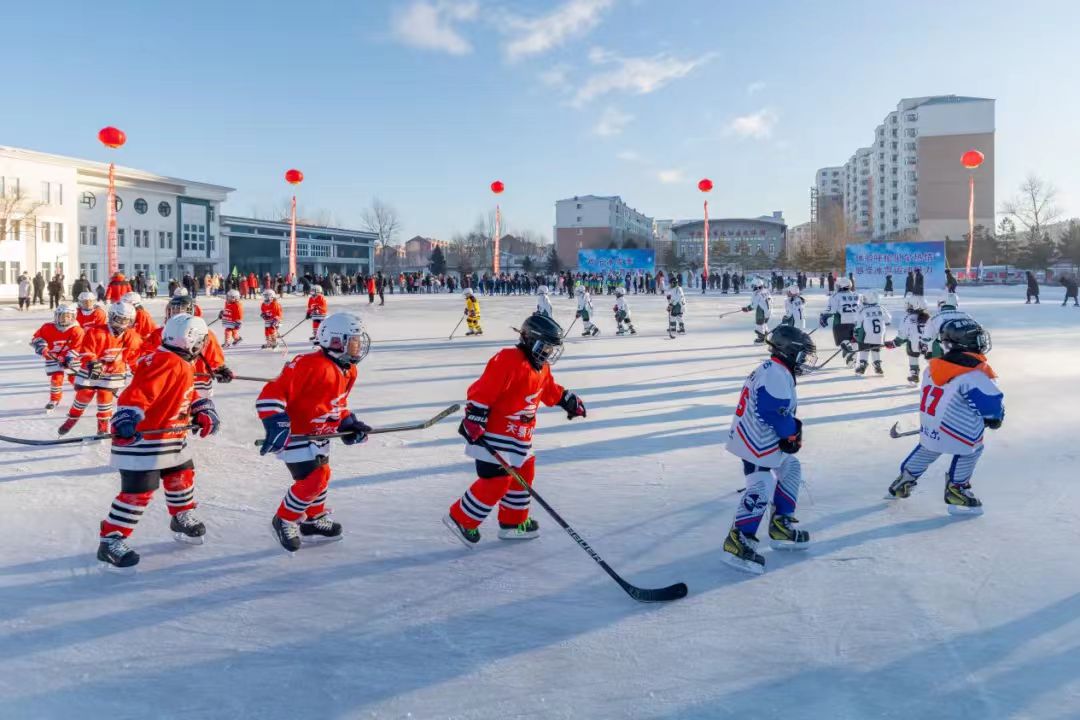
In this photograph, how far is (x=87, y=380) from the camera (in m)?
7.17

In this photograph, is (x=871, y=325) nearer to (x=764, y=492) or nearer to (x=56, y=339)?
(x=764, y=492)

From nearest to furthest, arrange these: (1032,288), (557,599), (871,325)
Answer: (557,599) → (871,325) → (1032,288)

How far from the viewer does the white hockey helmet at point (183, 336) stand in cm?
416

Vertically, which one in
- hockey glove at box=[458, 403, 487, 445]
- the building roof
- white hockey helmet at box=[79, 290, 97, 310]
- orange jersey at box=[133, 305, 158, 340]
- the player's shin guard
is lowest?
the player's shin guard

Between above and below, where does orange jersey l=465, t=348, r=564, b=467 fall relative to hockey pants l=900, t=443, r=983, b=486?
above

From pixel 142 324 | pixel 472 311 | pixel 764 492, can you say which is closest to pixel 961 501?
pixel 764 492

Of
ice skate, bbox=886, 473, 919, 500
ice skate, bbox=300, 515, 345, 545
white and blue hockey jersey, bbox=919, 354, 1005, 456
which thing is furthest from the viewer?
ice skate, bbox=886, 473, 919, 500

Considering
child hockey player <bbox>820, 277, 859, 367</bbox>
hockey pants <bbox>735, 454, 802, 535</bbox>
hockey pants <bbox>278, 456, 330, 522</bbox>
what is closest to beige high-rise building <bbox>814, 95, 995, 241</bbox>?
child hockey player <bbox>820, 277, 859, 367</bbox>

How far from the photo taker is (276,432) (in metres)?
3.78

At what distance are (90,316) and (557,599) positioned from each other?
7213 millimetres

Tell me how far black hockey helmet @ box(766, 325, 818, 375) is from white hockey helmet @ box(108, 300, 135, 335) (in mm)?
6061

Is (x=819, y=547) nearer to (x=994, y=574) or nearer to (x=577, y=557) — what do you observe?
(x=994, y=574)

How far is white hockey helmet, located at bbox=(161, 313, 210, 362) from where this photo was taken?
4156 mm

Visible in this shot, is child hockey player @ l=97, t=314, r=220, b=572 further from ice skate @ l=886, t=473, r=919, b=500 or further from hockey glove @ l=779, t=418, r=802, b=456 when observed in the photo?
ice skate @ l=886, t=473, r=919, b=500
